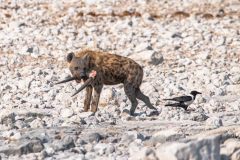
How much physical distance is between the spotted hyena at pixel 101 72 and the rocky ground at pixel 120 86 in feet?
1.11

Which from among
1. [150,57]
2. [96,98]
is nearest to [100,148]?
[96,98]

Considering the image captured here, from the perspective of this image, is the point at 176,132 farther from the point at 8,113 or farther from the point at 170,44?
the point at 170,44

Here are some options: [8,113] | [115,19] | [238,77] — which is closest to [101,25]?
[115,19]

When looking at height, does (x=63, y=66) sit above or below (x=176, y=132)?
below

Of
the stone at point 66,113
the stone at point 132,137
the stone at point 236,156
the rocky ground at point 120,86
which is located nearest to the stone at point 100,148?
the rocky ground at point 120,86

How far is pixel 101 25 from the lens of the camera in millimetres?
22594

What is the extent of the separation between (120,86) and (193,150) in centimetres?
795

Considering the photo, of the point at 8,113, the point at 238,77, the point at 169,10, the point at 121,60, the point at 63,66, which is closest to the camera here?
the point at 8,113

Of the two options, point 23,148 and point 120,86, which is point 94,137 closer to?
point 23,148

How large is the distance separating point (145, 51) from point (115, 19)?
4.81 meters

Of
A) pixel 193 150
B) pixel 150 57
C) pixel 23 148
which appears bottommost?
pixel 150 57

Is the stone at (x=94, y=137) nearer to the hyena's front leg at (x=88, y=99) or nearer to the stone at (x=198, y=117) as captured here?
the stone at (x=198, y=117)

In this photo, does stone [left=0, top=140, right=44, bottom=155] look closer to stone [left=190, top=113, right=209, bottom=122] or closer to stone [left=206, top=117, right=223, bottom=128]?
stone [left=206, top=117, right=223, bottom=128]

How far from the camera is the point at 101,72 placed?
Result: 12234 millimetres
